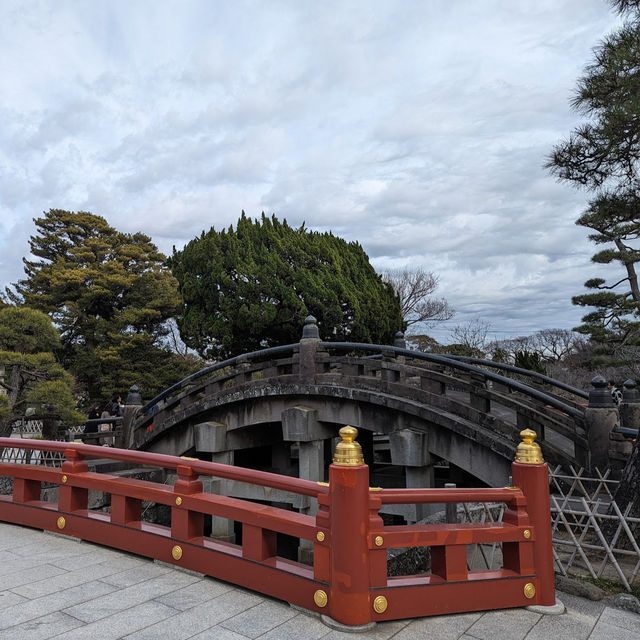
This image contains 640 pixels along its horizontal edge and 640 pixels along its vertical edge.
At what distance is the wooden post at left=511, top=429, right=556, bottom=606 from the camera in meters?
4.10

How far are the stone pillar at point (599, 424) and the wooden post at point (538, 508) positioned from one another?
370 centimetres

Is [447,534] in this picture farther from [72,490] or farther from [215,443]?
[215,443]

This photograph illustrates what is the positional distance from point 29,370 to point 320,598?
41.0 feet

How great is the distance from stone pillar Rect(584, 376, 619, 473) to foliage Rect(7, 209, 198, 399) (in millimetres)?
20507

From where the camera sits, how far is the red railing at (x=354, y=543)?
3652mm

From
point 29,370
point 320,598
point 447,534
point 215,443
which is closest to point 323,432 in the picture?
point 215,443

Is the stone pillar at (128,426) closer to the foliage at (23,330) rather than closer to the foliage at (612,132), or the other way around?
the foliage at (23,330)

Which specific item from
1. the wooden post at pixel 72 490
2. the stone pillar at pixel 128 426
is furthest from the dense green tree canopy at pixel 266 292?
the wooden post at pixel 72 490

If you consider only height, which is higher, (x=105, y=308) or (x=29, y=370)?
(x=105, y=308)

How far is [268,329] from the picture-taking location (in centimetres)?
2512

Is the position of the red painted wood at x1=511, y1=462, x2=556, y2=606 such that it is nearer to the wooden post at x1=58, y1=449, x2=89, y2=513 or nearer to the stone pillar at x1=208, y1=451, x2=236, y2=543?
the wooden post at x1=58, y1=449, x2=89, y2=513

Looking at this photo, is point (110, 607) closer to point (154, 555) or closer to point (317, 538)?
point (154, 555)

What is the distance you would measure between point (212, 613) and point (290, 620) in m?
0.57

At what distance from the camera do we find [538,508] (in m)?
4.19
